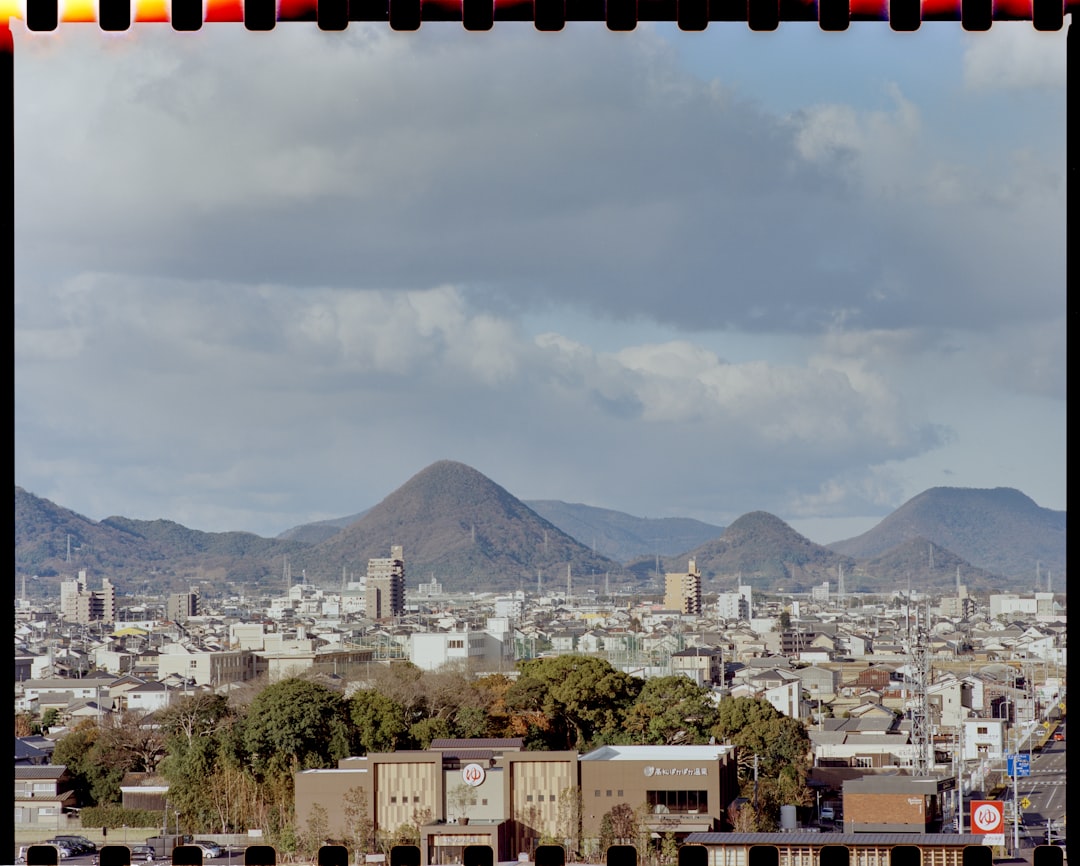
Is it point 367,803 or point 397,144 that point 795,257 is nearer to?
point 397,144

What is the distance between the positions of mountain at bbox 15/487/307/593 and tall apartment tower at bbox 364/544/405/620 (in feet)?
7.11

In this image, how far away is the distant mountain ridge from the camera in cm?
2184

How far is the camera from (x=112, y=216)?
28.9m

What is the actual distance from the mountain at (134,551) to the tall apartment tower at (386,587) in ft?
7.11

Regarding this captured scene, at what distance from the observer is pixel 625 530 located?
25.7 metres

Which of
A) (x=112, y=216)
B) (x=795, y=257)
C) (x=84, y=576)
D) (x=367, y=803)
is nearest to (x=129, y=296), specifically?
(x=112, y=216)

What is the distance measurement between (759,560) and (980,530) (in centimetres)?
405

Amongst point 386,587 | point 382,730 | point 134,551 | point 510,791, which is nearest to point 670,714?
point 510,791

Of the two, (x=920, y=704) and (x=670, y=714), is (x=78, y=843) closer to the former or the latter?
(x=670, y=714)
